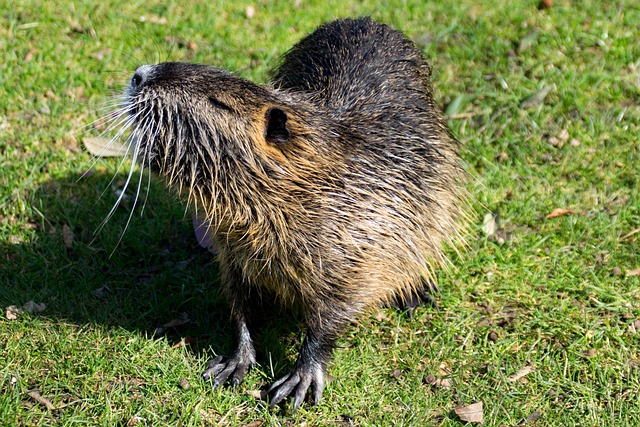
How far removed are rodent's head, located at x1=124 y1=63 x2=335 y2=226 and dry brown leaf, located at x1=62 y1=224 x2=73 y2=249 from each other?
1.14m

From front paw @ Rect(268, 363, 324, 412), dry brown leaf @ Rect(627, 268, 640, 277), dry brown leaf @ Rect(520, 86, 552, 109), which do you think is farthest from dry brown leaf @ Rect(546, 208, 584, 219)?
front paw @ Rect(268, 363, 324, 412)

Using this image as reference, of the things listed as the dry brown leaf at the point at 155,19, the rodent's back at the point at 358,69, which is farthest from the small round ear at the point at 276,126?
the dry brown leaf at the point at 155,19

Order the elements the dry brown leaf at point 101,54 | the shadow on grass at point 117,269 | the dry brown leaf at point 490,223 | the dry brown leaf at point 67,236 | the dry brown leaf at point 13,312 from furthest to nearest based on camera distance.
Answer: the dry brown leaf at point 101,54 → the dry brown leaf at point 490,223 → the dry brown leaf at point 67,236 → the shadow on grass at point 117,269 → the dry brown leaf at point 13,312

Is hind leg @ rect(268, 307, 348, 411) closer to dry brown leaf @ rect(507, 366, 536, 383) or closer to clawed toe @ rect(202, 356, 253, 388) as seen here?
clawed toe @ rect(202, 356, 253, 388)

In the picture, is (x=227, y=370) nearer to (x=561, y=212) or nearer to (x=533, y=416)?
(x=533, y=416)

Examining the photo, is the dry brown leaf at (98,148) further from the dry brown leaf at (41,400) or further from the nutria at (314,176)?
the dry brown leaf at (41,400)

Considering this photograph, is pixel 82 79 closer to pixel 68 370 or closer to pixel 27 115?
pixel 27 115

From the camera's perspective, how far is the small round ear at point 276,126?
2859 mm

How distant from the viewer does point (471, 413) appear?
317 centimetres

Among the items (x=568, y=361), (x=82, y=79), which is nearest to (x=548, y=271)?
(x=568, y=361)

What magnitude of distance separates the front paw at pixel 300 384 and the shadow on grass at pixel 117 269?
0.80 feet

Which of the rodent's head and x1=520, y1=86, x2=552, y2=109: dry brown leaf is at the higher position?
x1=520, y1=86, x2=552, y2=109: dry brown leaf

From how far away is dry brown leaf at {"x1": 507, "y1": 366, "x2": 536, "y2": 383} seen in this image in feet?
11.0

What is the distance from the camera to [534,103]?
15.6 feet
